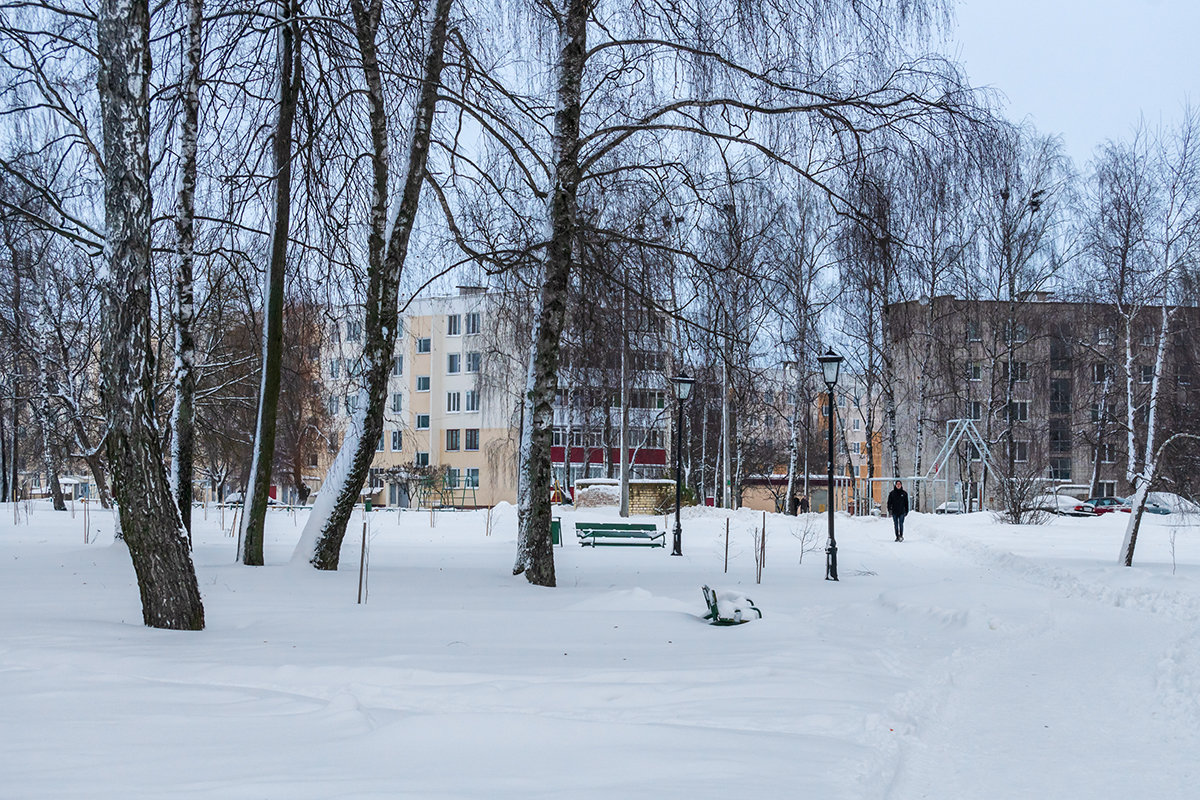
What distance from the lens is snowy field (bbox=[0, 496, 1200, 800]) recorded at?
4879 mm

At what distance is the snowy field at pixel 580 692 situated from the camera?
4.88 meters

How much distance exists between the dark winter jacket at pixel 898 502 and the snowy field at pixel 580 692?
13755 millimetres

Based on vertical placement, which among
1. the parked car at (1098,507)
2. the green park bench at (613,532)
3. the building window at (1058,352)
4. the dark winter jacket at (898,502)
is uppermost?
the building window at (1058,352)

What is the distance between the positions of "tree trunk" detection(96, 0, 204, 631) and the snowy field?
101 centimetres

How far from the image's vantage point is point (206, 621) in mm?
8922

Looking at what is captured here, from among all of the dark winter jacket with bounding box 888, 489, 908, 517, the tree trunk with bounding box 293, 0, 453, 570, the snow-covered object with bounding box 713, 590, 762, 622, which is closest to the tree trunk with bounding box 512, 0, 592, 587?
the tree trunk with bounding box 293, 0, 453, 570

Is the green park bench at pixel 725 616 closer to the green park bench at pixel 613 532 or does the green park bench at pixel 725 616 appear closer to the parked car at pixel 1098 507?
the green park bench at pixel 613 532

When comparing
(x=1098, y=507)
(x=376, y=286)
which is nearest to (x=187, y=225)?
(x=376, y=286)

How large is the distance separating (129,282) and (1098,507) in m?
50.3

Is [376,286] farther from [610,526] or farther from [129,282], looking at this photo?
[610,526]

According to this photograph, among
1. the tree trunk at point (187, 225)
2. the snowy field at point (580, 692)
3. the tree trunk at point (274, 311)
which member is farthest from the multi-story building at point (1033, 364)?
the tree trunk at point (187, 225)

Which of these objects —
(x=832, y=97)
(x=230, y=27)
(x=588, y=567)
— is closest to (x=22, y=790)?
(x=832, y=97)

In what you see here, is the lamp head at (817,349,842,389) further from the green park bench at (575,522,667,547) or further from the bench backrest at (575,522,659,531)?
the bench backrest at (575,522,659,531)

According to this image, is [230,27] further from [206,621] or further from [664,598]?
[664,598]
